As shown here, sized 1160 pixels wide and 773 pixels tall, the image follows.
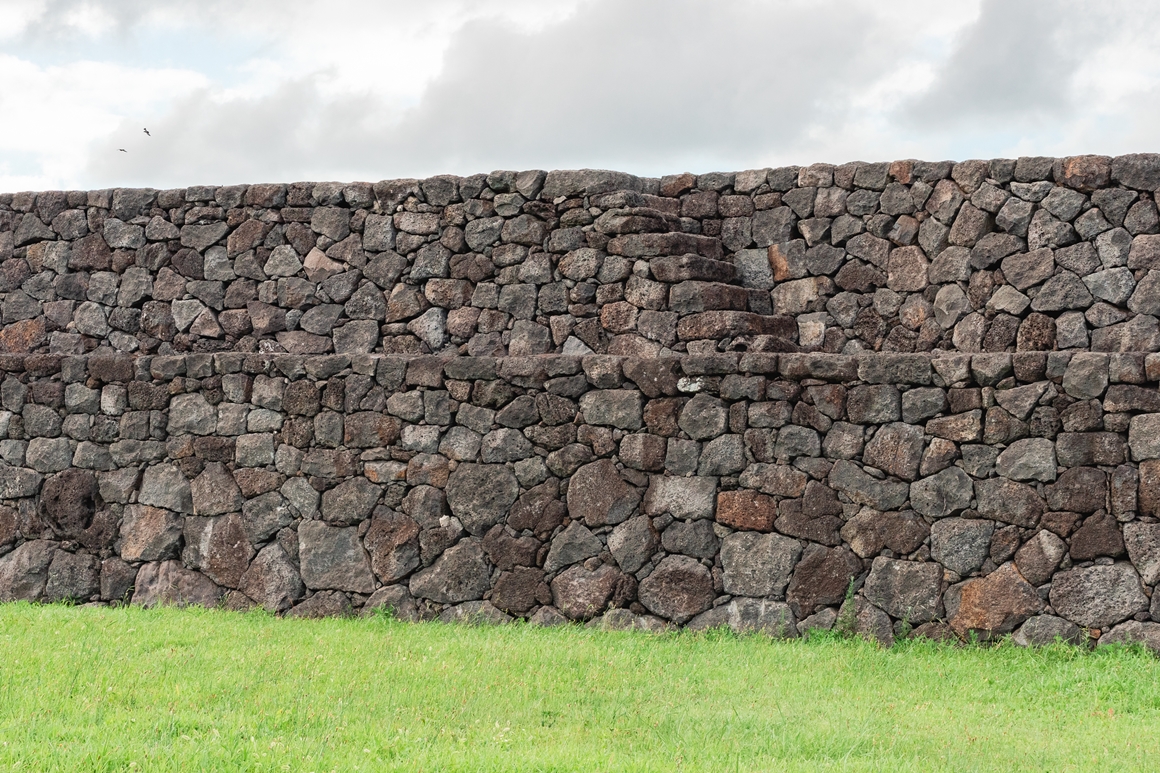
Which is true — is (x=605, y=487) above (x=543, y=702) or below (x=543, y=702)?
above

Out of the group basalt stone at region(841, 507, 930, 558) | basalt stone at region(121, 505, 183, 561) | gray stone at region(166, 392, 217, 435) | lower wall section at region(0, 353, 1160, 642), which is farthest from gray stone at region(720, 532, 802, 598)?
basalt stone at region(121, 505, 183, 561)

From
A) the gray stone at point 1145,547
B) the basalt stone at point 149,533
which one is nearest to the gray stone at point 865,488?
the gray stone at point 1145,547

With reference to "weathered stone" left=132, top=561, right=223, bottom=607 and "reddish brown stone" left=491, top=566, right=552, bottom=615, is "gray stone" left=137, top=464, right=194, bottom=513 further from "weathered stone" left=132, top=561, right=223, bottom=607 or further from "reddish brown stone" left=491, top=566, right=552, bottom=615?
"reddish brown stone" left=491, top=566, right=552, bottom=615

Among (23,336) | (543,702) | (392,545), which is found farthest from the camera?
(23,336)

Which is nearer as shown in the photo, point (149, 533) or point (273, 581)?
point (273, 581)

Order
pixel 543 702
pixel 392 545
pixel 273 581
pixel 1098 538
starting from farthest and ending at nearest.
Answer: pixel 273 581 → pixel 392 545 → pixel 1098 538 → pixel 543 702

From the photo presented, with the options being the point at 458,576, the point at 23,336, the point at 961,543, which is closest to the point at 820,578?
the point at 961,543

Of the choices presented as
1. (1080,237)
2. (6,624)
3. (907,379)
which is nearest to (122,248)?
(6,624)

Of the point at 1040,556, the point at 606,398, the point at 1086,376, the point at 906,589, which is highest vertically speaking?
the point at 1086,376

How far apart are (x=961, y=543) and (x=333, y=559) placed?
482cm

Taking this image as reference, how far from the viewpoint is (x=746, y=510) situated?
9211 mm

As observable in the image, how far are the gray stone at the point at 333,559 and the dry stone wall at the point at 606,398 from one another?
29 mm

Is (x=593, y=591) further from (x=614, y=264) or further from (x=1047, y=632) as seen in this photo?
(x=1047, y=632)

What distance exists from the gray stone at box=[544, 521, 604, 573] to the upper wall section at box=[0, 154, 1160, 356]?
1.60 m
